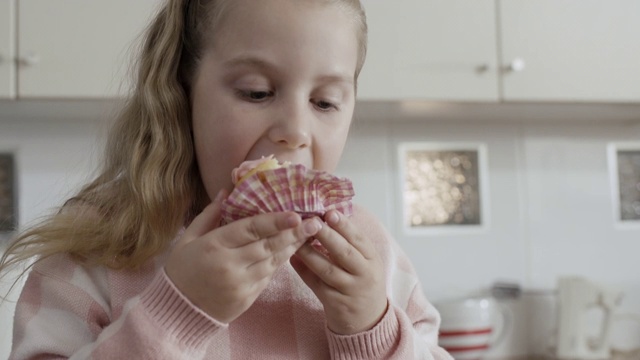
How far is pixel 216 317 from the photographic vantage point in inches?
28.6

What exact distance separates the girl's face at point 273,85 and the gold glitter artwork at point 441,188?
120cm

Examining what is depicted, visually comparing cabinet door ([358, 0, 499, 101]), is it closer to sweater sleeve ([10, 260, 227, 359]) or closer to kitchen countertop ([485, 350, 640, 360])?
kitchen countertop ([485, 350, 640, 360])

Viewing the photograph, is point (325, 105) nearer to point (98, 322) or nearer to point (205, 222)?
point (205, 222)

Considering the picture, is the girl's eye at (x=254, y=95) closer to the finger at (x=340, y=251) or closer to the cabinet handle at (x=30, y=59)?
the finger at (x=340, y=251)

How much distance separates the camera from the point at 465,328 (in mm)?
1841

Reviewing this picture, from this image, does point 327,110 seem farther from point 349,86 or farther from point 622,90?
point 622,90

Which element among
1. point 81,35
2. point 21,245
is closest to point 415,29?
point 81,35

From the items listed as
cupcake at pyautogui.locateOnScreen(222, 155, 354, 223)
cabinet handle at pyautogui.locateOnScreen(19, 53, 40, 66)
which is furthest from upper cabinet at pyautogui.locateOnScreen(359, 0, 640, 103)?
cupcake at pyautogui.locateOnScreen(222, 155, 354, 223)

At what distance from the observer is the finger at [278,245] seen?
27.5 inches

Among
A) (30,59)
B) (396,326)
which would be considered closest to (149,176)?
(396,326)

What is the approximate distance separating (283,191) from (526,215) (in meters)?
1.51

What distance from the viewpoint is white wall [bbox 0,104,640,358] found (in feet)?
6.59

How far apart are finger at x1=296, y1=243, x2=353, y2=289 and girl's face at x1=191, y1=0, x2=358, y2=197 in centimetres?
11

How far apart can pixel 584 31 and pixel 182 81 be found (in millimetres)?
1177
